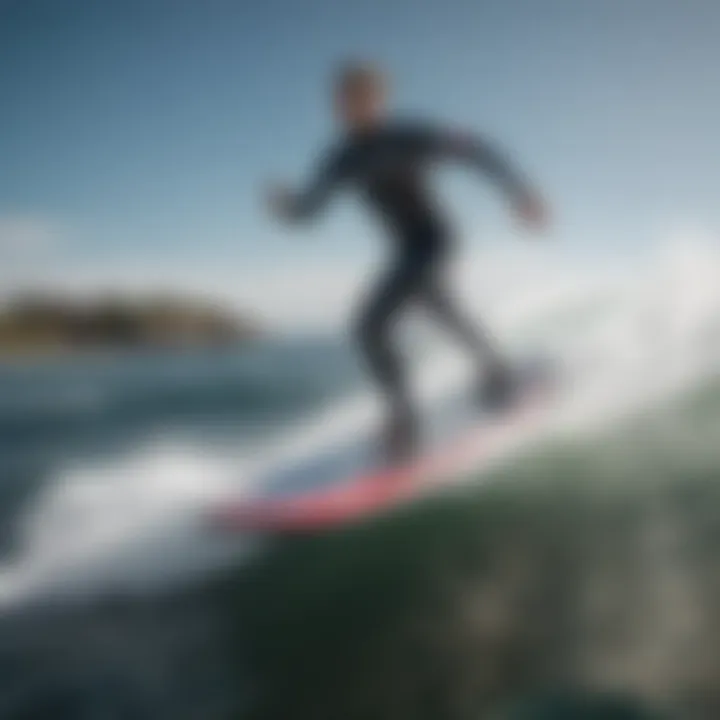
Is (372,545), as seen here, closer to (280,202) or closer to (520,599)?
(520,599)

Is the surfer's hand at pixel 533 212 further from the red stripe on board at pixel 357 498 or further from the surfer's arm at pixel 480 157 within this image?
the red stripe on board at pixel 357 498

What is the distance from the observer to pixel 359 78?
4.21ft

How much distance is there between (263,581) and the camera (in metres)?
1.22

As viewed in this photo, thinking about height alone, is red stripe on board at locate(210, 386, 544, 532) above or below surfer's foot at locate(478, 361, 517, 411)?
below

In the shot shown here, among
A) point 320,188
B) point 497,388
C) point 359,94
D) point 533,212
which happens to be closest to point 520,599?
point 497,388

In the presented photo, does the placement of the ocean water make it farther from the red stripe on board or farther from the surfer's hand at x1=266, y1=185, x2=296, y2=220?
the surfer's hand at x1=266, y1=185, x2=296, y2=220

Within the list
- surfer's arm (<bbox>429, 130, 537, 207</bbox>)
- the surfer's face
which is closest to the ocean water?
surfer's arm (<bbox>429, 130, 537, 207</bbox>)

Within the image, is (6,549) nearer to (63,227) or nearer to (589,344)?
(63,227)

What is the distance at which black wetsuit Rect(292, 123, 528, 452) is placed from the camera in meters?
1.29

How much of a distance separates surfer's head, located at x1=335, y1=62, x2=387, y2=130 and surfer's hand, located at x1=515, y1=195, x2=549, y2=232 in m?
0.26

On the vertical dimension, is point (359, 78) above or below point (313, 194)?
above

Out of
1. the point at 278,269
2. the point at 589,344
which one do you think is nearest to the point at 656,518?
the point at 589,344

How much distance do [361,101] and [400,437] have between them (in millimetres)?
535

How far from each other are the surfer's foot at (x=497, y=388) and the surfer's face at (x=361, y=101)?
45cm
